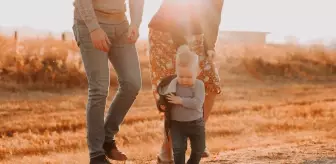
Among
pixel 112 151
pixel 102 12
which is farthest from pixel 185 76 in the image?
pixel 112 151

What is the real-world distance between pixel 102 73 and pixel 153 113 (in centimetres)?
464

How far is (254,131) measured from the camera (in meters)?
7.67

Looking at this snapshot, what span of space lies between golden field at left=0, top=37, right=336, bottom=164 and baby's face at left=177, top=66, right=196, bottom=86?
1202mm

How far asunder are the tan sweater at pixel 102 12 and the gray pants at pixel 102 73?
46mm

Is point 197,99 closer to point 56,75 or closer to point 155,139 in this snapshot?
point 155,139

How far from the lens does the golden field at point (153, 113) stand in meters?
5.55

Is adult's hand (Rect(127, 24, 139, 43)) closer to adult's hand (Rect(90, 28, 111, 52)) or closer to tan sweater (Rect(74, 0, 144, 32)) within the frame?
tan sweater (Rect(74, 0, 144, 32))

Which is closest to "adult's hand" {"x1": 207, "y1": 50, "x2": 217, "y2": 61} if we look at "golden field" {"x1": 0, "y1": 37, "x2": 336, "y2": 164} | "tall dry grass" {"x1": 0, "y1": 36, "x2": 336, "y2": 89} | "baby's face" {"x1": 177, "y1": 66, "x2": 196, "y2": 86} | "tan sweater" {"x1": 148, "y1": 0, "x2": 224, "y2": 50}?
"tan sweater" {"x1": 148, "y1": 0, "x2": 224, "y2": 50}

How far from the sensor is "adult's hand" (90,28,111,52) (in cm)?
384

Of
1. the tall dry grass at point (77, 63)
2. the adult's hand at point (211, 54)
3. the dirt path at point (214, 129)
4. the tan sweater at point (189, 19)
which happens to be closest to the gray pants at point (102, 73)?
the tan sweater at point (189, 19)

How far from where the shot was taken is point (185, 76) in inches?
148

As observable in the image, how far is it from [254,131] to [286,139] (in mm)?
894

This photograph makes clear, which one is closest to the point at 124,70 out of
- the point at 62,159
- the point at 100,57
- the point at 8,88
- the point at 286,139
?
the point at 100,57

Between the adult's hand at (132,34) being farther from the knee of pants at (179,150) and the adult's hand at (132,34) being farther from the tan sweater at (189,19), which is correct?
the knee of pants at (179,150)
